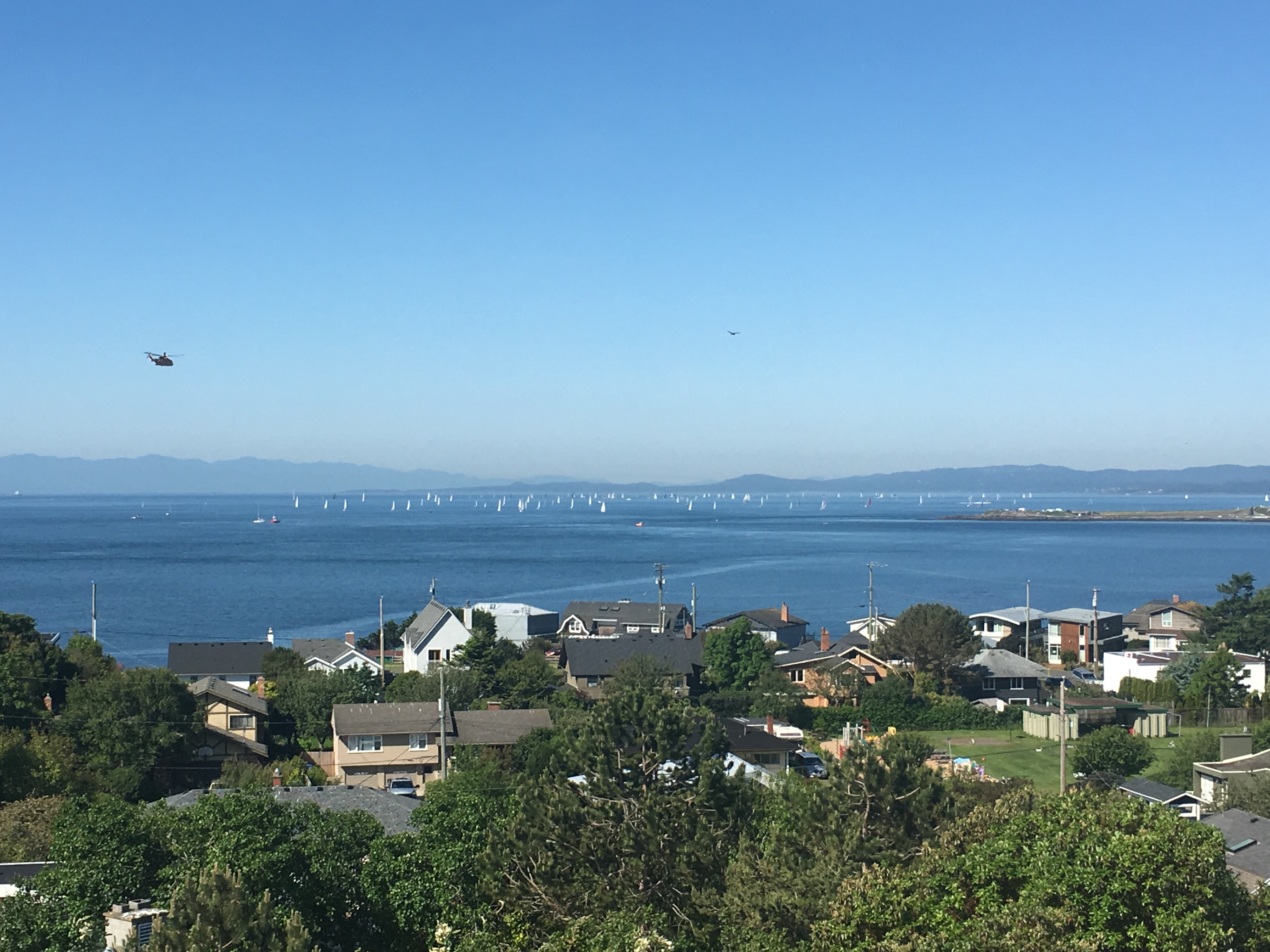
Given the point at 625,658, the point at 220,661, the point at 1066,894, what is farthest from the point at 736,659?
the point at 1066,894

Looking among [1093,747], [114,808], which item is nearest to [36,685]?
[114,808]

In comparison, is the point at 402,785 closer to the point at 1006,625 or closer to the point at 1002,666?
the point at 1002,666

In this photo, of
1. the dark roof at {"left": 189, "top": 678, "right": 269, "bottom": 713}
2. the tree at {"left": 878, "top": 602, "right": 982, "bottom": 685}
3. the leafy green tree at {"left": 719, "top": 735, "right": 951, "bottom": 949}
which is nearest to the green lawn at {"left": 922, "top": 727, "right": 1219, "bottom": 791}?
the tree at {"left": 878, "top": 602, "right": 982, "bottom": 685}

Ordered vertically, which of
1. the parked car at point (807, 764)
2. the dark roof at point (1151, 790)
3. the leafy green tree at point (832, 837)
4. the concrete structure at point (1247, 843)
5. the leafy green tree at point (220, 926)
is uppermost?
the leafy green tree at point (220, 926)

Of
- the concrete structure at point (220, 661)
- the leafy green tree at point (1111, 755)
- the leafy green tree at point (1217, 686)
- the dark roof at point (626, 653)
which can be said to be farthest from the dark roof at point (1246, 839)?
the concrete structure at point (220, 661)

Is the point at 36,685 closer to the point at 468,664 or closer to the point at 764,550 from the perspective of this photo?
the point at 468,664

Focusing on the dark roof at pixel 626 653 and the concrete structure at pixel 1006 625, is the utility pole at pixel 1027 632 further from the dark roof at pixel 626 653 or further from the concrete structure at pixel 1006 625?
the dark roof at pixel 626 653

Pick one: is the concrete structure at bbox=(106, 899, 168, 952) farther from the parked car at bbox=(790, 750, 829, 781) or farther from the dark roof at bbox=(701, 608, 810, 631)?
the dark roof at bbox=(701, 608, 810, 631)
